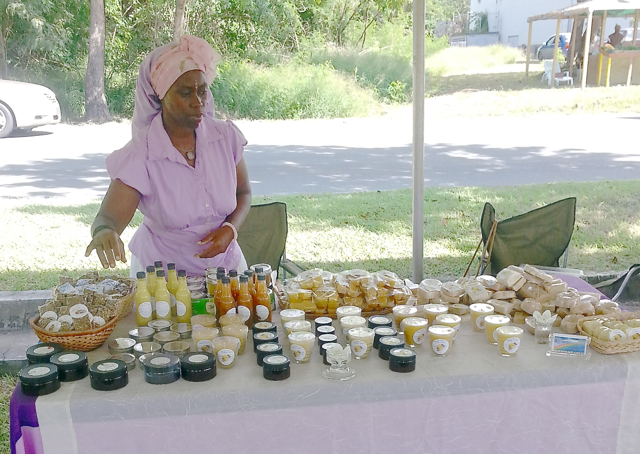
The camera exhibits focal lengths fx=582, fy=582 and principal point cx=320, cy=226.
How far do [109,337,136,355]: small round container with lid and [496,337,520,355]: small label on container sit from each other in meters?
1.20

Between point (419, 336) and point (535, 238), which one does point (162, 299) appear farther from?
point (535, 238)

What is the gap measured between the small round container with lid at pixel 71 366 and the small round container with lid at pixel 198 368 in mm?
293

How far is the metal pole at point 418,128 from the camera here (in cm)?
305

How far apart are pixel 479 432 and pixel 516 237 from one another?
7.42 feet

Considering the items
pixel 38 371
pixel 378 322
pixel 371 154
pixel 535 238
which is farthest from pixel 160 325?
pixel 371 154

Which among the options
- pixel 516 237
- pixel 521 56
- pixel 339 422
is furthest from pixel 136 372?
pixel 521 56

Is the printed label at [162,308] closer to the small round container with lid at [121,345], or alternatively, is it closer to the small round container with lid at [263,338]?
the small round container with lid at [121,345]

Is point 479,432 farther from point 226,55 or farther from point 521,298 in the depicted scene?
point 226,55

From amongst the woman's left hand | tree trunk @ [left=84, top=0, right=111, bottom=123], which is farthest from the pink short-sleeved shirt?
tree trunk @ [left=84, top=0, right=111, bottom=123]

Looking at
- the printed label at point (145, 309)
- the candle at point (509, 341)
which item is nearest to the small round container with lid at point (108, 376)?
the printed label at point (145, 309)

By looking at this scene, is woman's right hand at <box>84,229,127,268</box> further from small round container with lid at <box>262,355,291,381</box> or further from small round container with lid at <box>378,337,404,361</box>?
small round container with lid at <box>378,337,404,361</box>

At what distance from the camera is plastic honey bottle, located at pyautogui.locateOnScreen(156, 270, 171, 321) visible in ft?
6.88

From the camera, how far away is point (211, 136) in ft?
8.27

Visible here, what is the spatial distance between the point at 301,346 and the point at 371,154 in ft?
24.0
